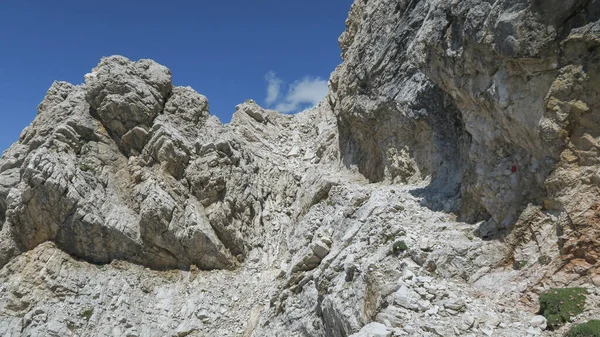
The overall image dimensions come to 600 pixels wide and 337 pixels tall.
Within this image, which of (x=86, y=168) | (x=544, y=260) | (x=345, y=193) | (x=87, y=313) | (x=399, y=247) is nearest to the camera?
(x=544, y=260)

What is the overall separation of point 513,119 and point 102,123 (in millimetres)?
31948

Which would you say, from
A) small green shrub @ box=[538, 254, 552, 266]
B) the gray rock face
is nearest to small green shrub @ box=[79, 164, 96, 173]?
the gray rock face

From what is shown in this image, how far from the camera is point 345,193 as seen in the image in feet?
87.5

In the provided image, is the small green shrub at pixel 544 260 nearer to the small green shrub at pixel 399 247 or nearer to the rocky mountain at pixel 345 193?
the rocky mountain at pixel 345 193

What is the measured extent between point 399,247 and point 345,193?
10.6m

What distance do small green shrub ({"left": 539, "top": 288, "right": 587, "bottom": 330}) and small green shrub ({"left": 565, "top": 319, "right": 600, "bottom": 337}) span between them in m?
0.47

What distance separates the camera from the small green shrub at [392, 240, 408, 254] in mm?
16155

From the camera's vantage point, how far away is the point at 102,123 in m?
35.1

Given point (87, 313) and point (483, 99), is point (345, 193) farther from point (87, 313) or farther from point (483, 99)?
point (87, 313)

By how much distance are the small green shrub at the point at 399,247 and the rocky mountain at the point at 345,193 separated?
0.28ft

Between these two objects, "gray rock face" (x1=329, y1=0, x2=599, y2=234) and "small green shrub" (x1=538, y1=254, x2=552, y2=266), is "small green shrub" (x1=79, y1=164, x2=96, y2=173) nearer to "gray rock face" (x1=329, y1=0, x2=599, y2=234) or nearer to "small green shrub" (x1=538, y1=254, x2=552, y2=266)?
"gray rock face" (x1=329, y1=0, x2=599, y2=234)

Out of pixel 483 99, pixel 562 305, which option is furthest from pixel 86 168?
pixel 562 305

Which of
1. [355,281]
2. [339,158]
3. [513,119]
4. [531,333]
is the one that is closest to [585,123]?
[513,119]

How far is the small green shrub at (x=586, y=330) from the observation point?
9.93 meters
